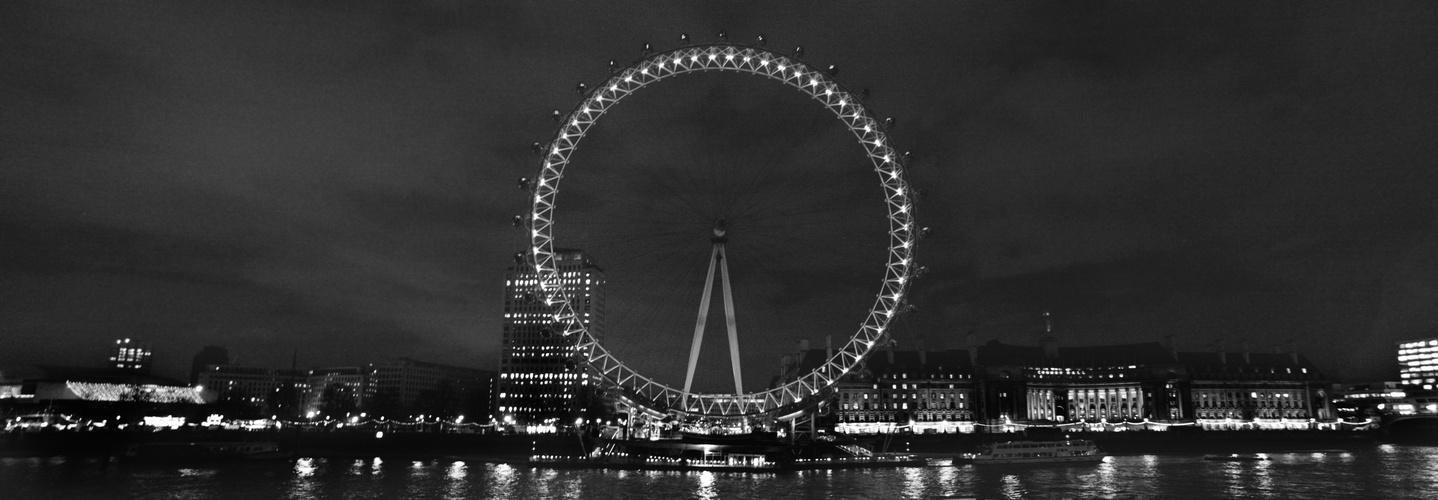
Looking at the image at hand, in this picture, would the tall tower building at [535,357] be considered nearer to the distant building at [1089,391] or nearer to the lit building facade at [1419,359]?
the distant building at [1089,391]

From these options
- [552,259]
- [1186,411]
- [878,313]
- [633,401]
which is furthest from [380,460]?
[1186,411]

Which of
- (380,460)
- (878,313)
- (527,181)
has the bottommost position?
(380,460)

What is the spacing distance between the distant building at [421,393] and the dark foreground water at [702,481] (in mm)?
64913

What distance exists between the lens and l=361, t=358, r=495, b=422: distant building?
134 meters

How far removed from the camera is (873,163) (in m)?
52.9

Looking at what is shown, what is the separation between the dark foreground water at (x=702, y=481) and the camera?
44.9 metres

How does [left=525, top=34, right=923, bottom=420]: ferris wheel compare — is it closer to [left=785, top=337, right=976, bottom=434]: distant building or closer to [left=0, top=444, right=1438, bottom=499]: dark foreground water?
[left=0, top=444, right=1438, bottom=499]: dark foreground water

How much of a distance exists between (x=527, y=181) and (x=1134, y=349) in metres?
102

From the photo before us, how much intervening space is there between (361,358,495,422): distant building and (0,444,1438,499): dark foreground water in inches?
2556

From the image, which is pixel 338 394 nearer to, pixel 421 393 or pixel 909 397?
pixel 421 393

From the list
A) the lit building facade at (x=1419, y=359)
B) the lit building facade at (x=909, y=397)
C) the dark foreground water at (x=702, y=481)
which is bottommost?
the dark foreground water at (x=702, y=481)

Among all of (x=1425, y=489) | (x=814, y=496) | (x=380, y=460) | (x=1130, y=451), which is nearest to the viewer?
(x=814, y=496)

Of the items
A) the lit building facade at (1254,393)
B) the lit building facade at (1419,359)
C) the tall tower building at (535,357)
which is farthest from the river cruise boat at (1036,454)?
the lit building facade at (1419,359)

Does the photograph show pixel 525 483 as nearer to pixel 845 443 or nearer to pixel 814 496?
pixel 814 496
